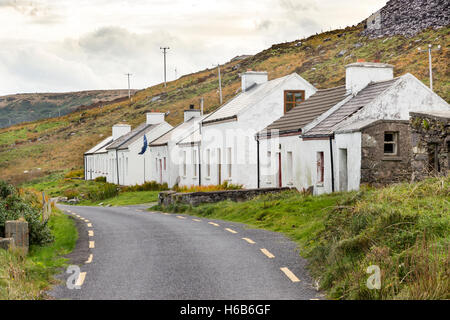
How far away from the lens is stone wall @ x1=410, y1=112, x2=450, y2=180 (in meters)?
16.4

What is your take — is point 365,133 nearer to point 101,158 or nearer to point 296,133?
point 296,133

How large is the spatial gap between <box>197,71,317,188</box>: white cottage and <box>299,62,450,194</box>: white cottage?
6389 millimetres

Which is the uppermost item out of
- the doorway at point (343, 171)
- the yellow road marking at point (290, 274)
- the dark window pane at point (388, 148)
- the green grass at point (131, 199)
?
the dark window pane at point (388, 148)

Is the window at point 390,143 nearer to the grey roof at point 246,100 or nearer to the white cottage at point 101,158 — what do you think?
the grey roof at point 246,100

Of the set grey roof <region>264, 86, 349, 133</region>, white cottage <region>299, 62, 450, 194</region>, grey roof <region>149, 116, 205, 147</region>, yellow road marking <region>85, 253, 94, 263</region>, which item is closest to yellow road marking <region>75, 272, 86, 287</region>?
yellow road marking <region>85, 253, 94, 263</region>

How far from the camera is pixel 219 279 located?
402 inches

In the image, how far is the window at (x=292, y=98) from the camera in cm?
3462

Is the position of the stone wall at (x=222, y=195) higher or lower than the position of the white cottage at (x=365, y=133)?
lower

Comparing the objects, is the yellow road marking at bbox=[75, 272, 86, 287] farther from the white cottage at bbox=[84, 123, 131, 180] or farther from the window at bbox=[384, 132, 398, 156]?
the white cottage at bbox=[84, 123, 131, 180]

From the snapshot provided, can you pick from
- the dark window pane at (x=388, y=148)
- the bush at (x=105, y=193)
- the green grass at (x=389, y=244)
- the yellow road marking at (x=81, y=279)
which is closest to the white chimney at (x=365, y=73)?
the dark window pane at (x=388, y=148)

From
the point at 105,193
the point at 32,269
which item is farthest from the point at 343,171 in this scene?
the point at 105,193

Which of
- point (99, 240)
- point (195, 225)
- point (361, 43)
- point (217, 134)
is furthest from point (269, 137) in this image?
point (361, 43)

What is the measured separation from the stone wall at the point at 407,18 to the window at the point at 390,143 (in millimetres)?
64502
